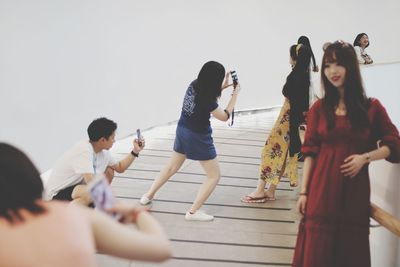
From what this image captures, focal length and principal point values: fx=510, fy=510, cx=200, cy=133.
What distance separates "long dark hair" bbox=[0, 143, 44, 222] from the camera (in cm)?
108

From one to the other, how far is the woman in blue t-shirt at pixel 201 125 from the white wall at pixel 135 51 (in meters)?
1.43

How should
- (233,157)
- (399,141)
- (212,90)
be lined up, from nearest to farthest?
1. (399,141)
2. (212,90)
3. (233,157)

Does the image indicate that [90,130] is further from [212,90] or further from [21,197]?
[21,197]

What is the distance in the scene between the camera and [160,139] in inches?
251

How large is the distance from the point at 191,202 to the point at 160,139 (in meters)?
2.27

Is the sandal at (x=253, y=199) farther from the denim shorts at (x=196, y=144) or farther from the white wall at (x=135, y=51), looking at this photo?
the white wall at (x=135, y=51)

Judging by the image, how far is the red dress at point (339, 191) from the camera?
2.17 metres

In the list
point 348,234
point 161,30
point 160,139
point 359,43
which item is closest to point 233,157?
point 160,139

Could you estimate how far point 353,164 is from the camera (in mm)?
2119

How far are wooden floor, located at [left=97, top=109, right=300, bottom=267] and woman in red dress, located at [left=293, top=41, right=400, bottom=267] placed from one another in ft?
3.27

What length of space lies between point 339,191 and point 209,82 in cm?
149

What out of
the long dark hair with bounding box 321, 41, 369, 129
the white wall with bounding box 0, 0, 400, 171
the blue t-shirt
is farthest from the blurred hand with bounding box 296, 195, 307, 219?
the white wall with bounding box 0, 0, 400, 171

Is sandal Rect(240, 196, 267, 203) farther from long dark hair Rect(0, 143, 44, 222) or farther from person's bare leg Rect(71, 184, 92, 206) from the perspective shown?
long dark hair Rect(0, 143, 44, 222)

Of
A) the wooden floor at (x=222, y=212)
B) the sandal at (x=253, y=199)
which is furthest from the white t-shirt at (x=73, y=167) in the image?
the sandal at (x=253, y=199)
